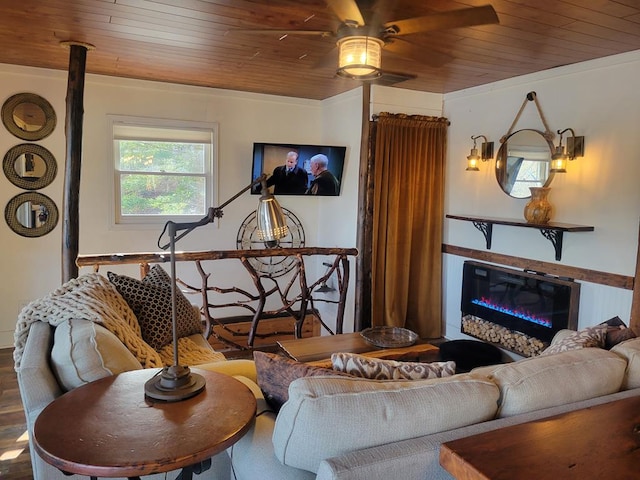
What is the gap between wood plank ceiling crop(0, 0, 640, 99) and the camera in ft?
8.36

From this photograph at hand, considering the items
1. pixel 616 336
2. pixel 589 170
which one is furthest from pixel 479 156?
pixel 616 336

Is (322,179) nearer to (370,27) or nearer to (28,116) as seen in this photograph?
(28,116)

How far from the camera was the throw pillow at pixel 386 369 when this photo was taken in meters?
1.65

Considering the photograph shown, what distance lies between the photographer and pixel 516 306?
4062 millimetres

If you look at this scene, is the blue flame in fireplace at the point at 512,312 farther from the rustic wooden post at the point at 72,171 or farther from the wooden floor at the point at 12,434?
the rustic wooden post at the point at 72,171

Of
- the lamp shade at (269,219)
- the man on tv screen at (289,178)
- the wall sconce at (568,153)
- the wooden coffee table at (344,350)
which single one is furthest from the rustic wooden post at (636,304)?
the man on tv screen at (289,178)

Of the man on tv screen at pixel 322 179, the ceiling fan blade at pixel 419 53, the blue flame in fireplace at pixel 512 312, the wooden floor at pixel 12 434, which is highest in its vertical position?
the ceiling fan blade at pixel 419 53

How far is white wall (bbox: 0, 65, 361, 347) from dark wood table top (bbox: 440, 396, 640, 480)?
12.0 ft

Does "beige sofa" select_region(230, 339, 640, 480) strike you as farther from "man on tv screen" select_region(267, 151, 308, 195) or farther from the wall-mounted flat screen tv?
"man on tv screen" select_region(267, 151, 308, 195)

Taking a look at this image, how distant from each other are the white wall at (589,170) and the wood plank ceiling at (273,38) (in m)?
0.15

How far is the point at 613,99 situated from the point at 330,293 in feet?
10.7

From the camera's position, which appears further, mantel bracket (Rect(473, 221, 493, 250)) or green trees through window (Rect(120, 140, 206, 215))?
green trees through window (Rect(120, 140, 206, 215))

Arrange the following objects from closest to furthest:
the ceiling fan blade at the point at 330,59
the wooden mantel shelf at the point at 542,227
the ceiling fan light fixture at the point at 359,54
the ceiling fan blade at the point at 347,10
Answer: the ceiling fan blade at the point at 347,10, the ceiling fan light fixture at the point at 359,54, the ceiling fan blade at the point at 330,59, the wooden mantel shelf at the point at 542,227

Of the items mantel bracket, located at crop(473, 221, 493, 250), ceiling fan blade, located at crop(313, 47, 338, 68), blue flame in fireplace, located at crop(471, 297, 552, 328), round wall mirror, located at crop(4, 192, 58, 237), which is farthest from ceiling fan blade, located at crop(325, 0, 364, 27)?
round wall mirror, located at crop(4, 192, 58, 237)
